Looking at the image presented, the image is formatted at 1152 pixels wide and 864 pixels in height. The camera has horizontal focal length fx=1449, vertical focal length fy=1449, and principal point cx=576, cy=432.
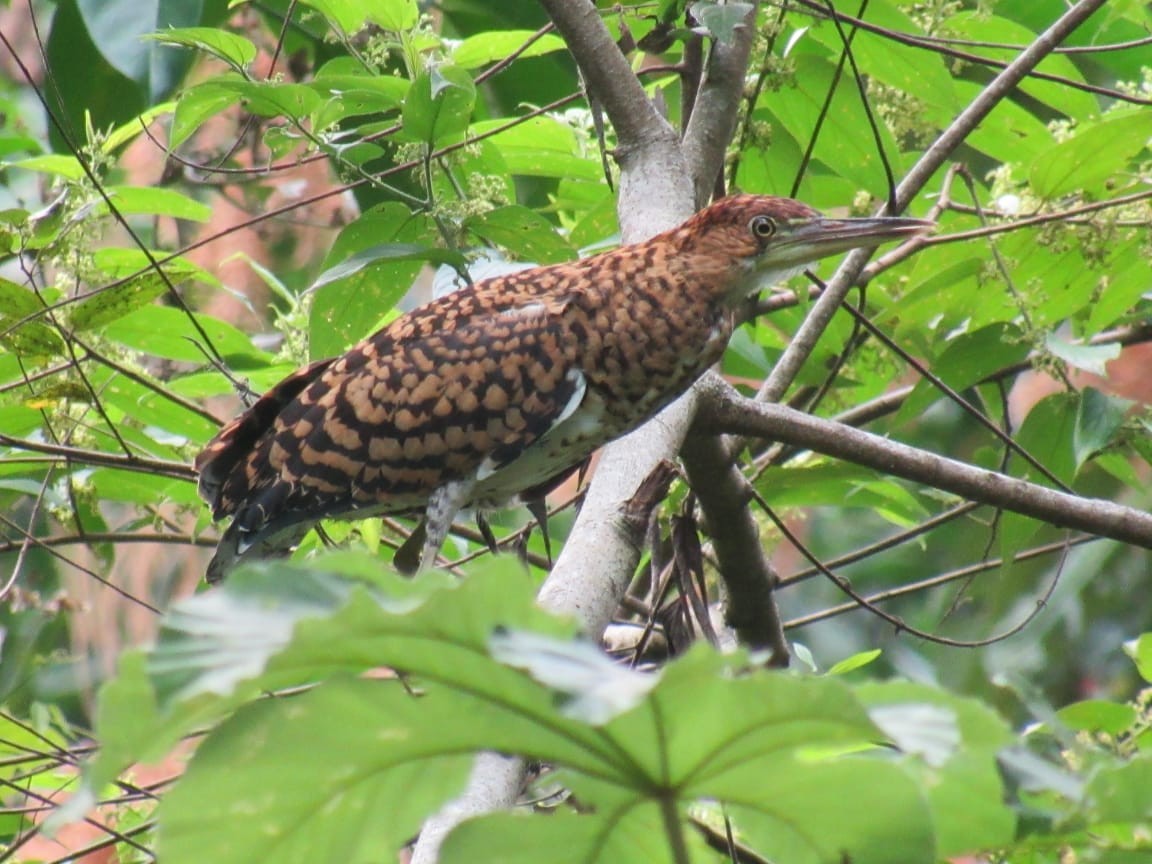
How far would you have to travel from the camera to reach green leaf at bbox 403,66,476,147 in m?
2.34

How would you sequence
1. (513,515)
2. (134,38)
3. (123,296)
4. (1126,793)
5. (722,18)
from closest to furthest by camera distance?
(1126,793) → (722,18) → (123,296) → (134,38) → (513,515)

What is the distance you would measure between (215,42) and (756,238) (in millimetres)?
1071

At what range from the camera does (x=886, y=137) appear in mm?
2865

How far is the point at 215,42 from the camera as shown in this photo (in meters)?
2.52

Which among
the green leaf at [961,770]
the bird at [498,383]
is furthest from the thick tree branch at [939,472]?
the green leaf at [961,770]

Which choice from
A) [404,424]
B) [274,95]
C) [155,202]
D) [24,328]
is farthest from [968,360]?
[24,328]

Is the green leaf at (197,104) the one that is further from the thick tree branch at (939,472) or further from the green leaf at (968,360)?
the green leaf at (968,360)

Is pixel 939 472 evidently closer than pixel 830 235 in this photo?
Yes

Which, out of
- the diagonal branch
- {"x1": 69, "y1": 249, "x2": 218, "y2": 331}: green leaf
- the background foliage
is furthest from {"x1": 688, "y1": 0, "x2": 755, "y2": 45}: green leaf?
{"x1": 69, "y1": 249, "x2": 218, "y2": 331}: green leaf

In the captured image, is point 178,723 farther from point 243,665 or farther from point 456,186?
point 456,186

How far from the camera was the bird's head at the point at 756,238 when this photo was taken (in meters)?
2.78

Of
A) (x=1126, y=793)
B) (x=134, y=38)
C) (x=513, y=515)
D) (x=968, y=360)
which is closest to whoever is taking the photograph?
(x=1126, y=793)

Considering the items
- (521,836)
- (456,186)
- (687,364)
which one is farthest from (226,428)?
(521,836)

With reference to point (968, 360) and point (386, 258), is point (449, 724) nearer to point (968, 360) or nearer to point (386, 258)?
point (386, 258)
